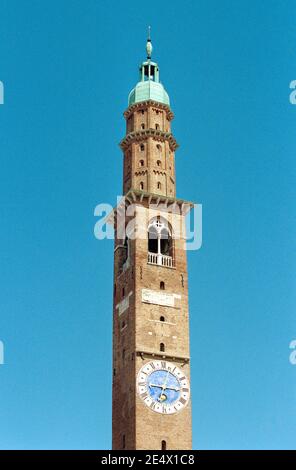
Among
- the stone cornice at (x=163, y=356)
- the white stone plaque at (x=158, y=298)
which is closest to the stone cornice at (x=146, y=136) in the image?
the white stone plaque at (x=158, y=298)

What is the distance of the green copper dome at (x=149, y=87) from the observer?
6869 cm

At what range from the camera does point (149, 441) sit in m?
54.5

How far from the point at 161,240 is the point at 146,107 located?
10.8 metres

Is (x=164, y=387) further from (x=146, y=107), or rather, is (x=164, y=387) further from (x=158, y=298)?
(x=146, y=107)

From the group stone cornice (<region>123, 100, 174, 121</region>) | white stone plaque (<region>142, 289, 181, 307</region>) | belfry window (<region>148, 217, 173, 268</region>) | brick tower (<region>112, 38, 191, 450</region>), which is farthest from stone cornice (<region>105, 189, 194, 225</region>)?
stone cornice (<region>123, 100, 174, 121</region>)

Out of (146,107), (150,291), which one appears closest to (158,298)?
(150,291)

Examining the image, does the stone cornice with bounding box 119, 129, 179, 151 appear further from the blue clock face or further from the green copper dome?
the blue clock face

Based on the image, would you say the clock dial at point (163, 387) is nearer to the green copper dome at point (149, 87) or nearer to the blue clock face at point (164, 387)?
the blue clock face at point (164, 387)

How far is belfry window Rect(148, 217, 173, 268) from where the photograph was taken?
6203cm

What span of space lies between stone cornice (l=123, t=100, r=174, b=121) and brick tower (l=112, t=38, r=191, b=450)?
7 cm

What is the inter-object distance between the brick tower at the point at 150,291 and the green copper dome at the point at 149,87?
11 cm

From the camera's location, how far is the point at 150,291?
196ft
